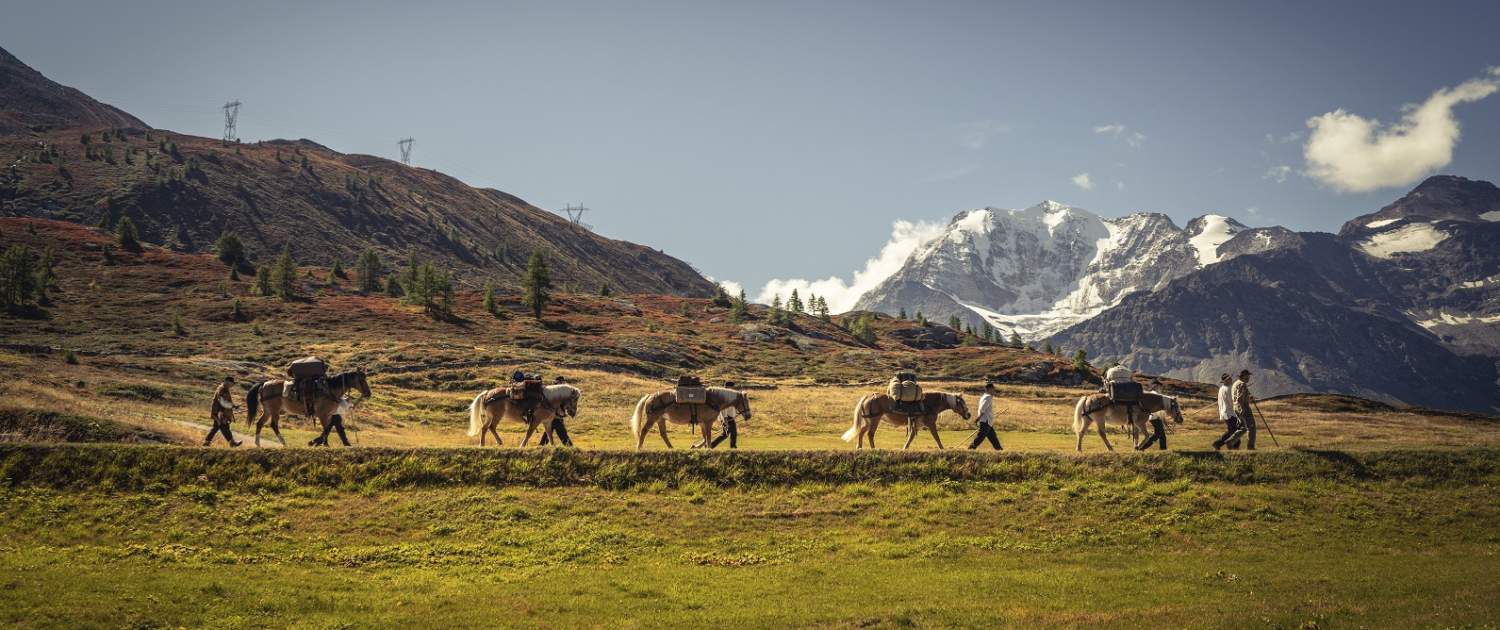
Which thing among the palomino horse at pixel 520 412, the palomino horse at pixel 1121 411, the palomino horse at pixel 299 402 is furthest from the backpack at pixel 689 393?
the palomino horse at pixel 1121 411

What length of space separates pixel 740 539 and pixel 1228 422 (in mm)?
16175

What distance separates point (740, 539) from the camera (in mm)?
18656

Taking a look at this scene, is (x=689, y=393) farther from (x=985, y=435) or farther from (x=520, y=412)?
(x=985, y=435)

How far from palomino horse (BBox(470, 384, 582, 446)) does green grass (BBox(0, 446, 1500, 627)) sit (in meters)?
3.72

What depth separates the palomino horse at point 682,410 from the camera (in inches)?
→ 1061

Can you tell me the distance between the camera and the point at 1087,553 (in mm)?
17969

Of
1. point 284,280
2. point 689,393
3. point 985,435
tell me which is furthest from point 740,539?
point 284,280

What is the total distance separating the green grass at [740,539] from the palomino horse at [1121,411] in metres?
3.89

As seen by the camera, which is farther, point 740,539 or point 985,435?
point 985,435

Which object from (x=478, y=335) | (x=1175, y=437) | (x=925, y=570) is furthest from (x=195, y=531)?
(x=478, y=335)

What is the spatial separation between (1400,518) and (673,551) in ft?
54.9

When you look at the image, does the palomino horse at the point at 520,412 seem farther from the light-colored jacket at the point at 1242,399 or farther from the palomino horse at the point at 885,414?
the light-colored jacket at the point at 1242,399

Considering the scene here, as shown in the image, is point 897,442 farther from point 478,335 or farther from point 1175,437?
point 478,335

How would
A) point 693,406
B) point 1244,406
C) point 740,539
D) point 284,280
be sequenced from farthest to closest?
1. point 284,280
2. point 693,406
3. point 1244,406
4. point 740,539
